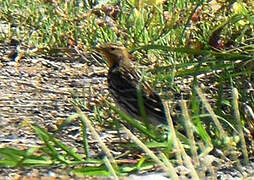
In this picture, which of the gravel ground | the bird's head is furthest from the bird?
the gravel ground

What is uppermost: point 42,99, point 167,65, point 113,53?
point 113,53

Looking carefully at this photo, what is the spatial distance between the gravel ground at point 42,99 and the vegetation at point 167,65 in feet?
0.26

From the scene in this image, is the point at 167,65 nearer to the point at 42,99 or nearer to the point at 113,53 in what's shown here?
the point at 113,53

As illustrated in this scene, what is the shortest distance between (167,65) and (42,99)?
757 millimetres

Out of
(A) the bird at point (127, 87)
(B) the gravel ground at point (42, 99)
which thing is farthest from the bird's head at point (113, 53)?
(B) the gravel ground at point (42, 99)

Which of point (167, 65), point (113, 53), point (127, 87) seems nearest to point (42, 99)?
point (127, 87)

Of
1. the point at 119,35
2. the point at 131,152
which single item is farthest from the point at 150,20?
the point at 131,152

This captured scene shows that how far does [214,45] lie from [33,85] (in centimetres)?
114

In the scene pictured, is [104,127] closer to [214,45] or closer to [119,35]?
[214,45]

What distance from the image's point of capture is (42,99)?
202 inches

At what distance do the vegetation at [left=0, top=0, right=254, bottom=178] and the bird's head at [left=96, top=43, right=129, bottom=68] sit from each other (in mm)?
158

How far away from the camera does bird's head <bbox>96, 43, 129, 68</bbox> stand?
5.47 m

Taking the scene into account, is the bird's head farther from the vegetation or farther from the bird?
the vegetation

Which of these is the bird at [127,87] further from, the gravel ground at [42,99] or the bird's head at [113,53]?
the gravel ground at [42,99]
